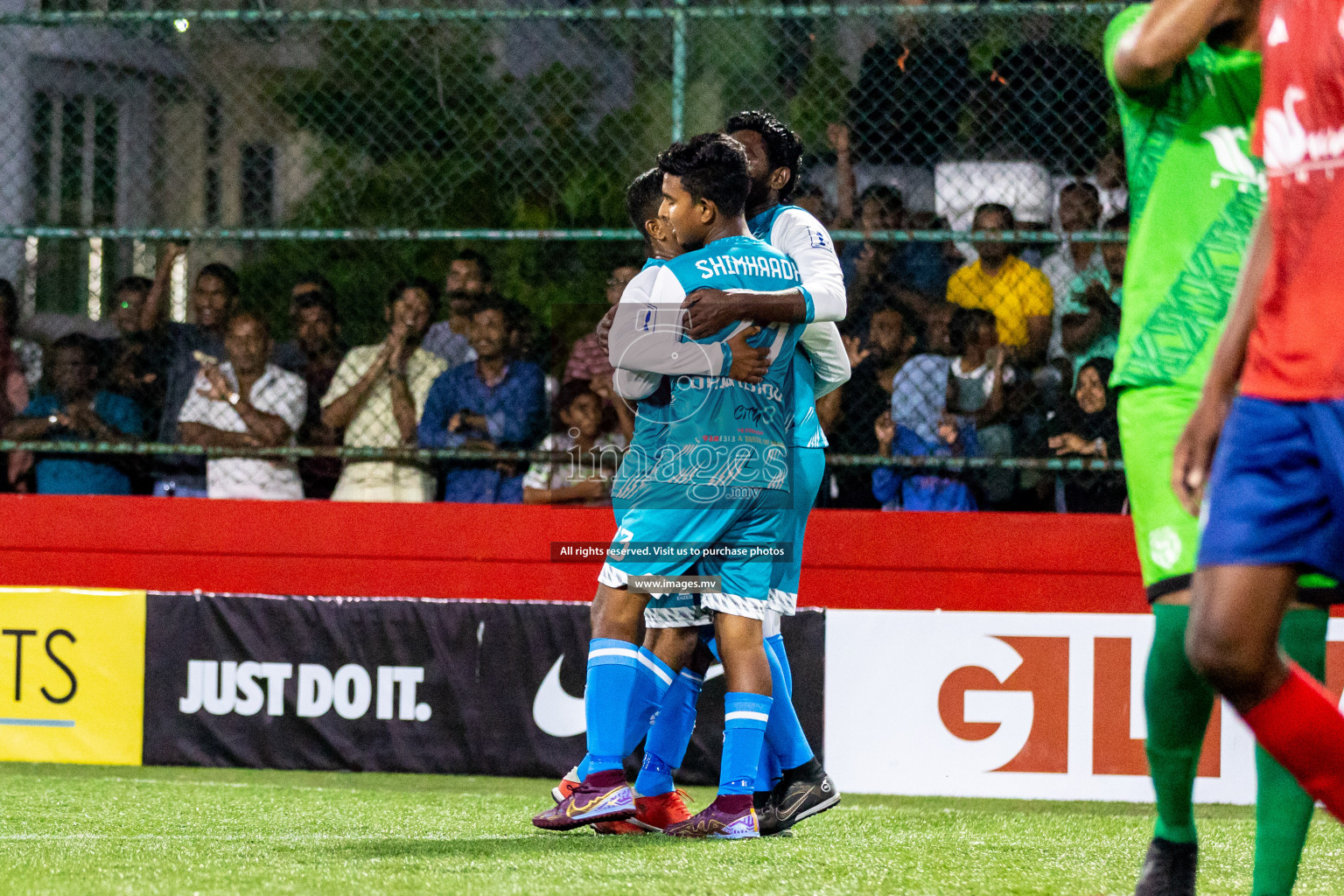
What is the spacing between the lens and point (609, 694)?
392 centimetres

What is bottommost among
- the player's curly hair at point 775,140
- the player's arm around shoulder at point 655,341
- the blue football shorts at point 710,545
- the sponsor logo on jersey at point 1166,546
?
the blue football shorts at point 710,545

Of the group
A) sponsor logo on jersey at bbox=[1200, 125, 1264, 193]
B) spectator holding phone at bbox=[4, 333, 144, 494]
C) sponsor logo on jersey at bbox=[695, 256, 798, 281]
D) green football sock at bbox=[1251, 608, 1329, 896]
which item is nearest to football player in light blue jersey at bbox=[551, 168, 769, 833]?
sponsor logo on jersey at bbox=[695, 256, 798, 281]

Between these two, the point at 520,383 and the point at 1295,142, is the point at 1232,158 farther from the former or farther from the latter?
the point at 520,383

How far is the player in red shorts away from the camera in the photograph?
7.00 ft

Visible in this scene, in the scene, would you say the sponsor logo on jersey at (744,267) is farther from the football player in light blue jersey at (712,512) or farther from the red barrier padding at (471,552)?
the red barrier padding at (471,552)

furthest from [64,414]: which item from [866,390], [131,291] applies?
[866,390]

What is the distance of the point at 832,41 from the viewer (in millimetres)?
6414

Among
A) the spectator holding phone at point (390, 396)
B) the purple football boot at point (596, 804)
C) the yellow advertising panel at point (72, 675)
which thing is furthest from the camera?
the spectator holding phone at point (390, 396)

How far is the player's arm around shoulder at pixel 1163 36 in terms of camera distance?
244cm

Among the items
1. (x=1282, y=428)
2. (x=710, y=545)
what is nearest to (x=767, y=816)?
(x=710, y=545)

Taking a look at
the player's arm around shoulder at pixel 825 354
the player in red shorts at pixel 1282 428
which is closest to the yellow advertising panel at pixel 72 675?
the player's arm around shoulder at pixel 825 354

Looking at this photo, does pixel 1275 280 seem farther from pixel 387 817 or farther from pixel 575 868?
pixel 387 817

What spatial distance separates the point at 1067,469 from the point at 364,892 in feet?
12.1

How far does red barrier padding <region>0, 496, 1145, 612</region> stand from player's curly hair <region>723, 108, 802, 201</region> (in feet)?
6.25
